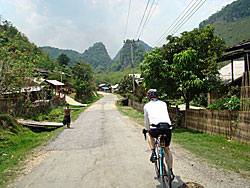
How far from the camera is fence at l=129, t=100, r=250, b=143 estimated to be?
697 centimetres

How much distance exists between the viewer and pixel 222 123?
8141 mm

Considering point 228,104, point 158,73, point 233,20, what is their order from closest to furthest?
point 228,104, point 158,73, point 233,20

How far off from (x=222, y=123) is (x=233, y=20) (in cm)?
9457

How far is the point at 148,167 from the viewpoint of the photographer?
16.5ft

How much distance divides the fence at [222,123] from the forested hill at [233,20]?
60.2 metres

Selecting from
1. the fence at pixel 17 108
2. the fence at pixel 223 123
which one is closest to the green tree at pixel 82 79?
the fence at pixel 17 108

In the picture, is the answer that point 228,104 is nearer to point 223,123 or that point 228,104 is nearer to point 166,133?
point 223,123

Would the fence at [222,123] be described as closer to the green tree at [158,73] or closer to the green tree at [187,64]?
the green tree at [187,64]

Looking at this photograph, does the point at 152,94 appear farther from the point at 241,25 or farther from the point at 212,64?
the point at 241,25

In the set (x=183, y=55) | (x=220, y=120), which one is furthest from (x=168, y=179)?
(x=183, y=55)

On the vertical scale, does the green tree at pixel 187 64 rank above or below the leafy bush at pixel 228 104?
above

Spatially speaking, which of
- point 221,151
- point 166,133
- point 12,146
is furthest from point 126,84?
point 166,133

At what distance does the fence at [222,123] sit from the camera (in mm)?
6968

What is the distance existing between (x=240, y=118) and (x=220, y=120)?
118 centimetres
